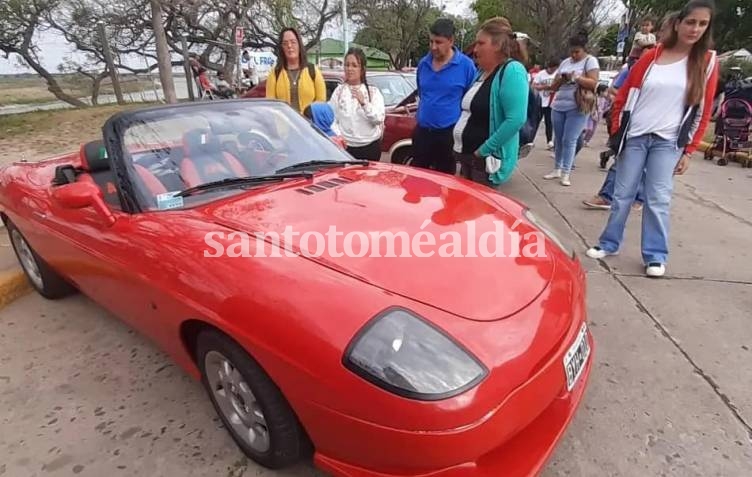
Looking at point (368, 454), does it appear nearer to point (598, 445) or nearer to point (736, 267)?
point (598, 445)

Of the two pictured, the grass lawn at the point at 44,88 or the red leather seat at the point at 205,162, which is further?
the grass lawn at the point at 44,88

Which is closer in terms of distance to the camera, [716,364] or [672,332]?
[716,364]

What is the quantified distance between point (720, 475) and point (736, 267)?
2.46 m

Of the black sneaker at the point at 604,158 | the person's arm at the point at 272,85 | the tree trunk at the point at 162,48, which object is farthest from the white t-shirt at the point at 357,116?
the tree trunk at the point at 162,48

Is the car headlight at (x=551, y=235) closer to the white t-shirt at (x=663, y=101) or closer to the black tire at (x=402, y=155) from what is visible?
the white t-shirt at (x=663, y=101)

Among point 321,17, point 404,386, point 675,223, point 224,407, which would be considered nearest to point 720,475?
point 404,386

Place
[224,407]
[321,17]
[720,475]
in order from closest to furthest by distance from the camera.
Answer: [720,475] < [224,407] < [321,17]

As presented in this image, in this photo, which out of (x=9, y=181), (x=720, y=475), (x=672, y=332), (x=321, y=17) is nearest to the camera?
(x=720, y=475)

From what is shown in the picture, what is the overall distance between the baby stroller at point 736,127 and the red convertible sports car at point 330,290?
23.3 ft

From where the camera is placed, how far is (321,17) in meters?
25.5

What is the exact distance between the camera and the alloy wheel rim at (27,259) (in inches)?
135

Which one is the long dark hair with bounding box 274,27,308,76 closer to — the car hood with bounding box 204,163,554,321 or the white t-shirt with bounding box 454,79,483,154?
Answer: the white t-shirt with bounding box 454,79,483,154

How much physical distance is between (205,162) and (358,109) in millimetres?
2198

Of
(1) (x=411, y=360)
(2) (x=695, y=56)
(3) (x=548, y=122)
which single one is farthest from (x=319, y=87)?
(3) (x=548, y=122)
